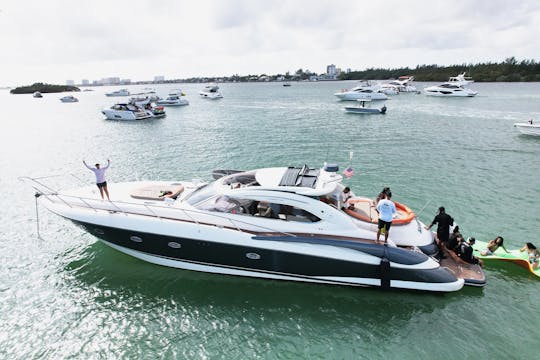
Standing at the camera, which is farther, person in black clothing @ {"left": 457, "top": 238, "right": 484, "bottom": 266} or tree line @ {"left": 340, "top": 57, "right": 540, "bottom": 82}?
tree line @ {"left": 340, "top": 57, "right": 540, "bottom": 82}

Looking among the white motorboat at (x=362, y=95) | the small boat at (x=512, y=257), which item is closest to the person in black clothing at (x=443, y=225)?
the small boat at (x=512, y=257)

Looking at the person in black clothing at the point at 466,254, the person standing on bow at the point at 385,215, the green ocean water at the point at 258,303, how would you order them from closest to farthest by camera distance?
the green ocean water at the point at 258,303 → the person standing on bow at the point at 385,215 → the person in black clothing at the point at 466,254

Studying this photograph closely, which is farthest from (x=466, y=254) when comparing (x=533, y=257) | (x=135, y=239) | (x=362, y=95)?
(x=362, y=95)

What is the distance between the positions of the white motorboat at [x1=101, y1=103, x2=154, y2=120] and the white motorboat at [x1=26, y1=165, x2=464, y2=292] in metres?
36.4

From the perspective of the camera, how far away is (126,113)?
42.4m

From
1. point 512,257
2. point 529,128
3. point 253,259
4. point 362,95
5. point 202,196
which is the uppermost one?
point 362,95

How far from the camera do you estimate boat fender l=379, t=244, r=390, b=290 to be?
8.01 m

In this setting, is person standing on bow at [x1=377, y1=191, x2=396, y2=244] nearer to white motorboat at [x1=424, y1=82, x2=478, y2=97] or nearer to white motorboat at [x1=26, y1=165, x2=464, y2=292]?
white motorboat at [x1=26, y1=165, x2=464, y2=292]

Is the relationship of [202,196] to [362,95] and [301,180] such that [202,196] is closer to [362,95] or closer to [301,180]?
[301,180]

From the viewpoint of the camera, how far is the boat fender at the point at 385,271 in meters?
8.01

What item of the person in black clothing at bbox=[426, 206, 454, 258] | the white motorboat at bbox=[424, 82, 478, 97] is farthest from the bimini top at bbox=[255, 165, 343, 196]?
the white motorboat at bbox=[424, 82, 478, 97]

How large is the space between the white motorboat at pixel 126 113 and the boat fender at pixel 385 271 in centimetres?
4156

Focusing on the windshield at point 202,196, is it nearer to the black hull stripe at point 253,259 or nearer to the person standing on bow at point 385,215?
the black hull stripe at point 253,259

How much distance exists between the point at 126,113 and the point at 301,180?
132 feet
